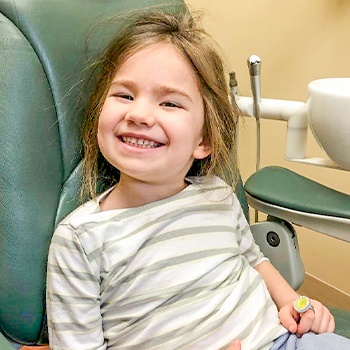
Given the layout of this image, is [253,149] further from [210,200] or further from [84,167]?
[84,167]

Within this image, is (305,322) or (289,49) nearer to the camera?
(305,322)

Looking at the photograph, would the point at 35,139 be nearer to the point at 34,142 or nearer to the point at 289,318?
the point at 34,142

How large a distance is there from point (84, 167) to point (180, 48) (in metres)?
0.25

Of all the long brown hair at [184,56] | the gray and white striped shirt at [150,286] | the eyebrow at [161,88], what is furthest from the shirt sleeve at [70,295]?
the eyebrow at [161,88]

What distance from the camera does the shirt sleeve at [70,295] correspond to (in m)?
0.80

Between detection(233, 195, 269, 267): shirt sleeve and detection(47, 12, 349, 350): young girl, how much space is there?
6 centimetres

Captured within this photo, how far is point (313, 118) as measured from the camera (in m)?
0.95

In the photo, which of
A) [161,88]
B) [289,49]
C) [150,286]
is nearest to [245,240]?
[150,286]

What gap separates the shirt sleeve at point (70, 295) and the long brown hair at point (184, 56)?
0.41 feet

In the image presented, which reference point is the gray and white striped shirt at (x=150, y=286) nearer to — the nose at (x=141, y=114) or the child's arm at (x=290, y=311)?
the child's arm at (x=290, y=311)

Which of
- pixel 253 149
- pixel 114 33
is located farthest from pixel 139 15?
pixel 253 149

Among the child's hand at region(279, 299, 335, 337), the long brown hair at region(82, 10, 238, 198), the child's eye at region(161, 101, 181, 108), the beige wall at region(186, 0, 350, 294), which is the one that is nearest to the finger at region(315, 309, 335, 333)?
the child's hand at region(279, 299, 335, 337)

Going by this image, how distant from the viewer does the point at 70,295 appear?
80 cm

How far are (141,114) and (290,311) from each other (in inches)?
16.5
